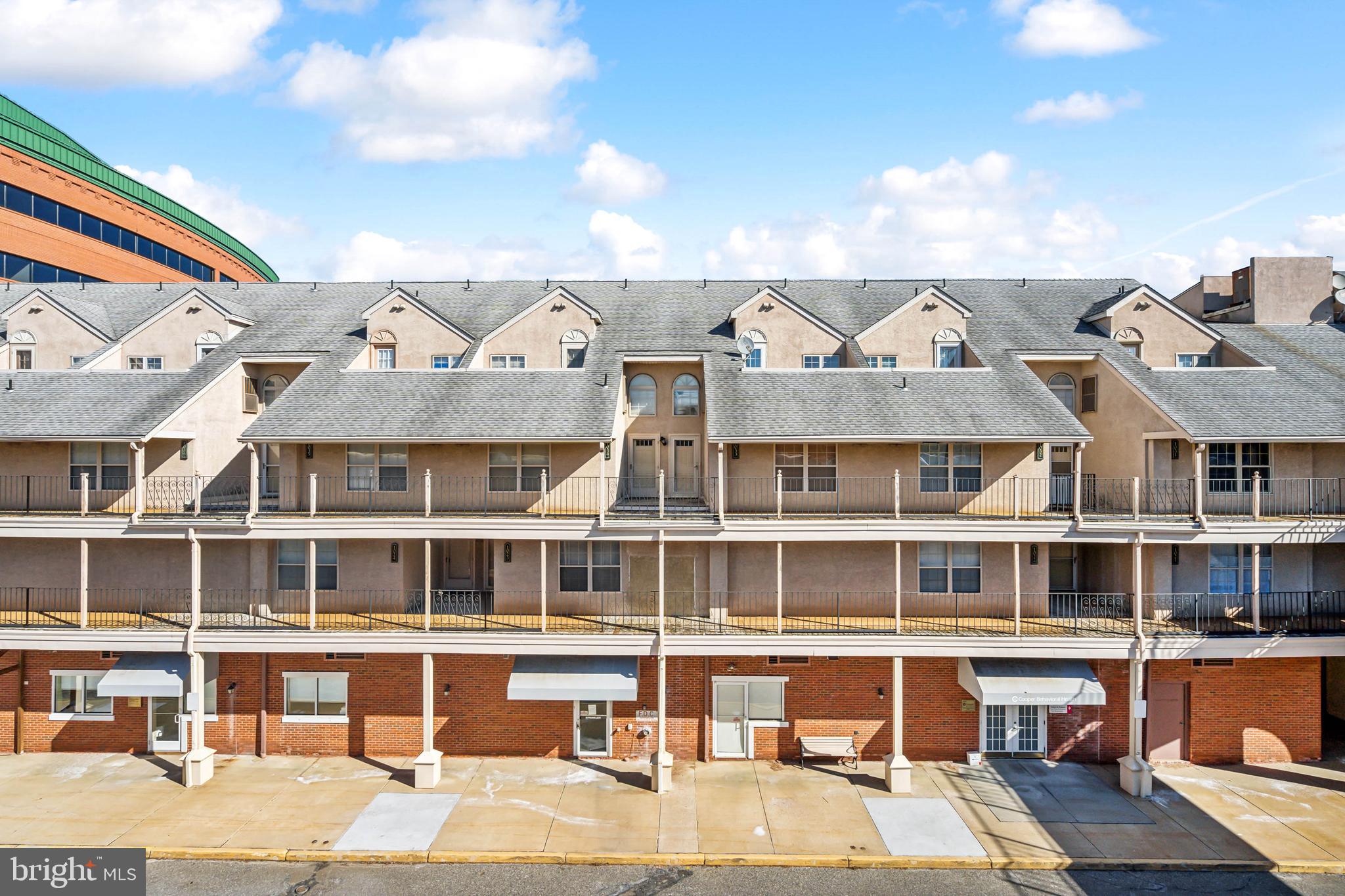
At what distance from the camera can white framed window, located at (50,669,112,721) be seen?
19688 mm

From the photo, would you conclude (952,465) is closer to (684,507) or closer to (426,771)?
(684,507)

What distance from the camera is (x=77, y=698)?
65.0 ft

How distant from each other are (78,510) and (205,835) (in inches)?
365

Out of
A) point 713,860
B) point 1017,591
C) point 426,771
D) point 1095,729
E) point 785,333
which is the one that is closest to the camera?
point 713,860

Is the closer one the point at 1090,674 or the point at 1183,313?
the point at 1090,674

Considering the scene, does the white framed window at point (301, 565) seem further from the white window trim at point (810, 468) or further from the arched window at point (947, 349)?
the arched window at point (947, 349)

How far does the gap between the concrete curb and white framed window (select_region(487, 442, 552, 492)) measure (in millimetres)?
8210

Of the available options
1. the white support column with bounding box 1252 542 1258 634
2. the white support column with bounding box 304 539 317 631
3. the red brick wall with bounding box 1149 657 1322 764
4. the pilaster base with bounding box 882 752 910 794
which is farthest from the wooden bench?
the white support column with bounding box 304 539 317 631

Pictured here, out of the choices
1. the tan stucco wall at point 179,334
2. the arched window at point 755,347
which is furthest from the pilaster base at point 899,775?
the tan stucco wall at point 179,334

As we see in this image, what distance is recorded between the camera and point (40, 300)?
78.2ft

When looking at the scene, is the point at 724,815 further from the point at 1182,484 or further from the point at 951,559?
the point at 1182,484

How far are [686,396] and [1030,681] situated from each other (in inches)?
434

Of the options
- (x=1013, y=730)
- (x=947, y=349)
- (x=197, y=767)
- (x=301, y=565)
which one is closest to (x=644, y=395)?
(x=947, y=349)

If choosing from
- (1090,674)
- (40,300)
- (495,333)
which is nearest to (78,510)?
(40,300)
